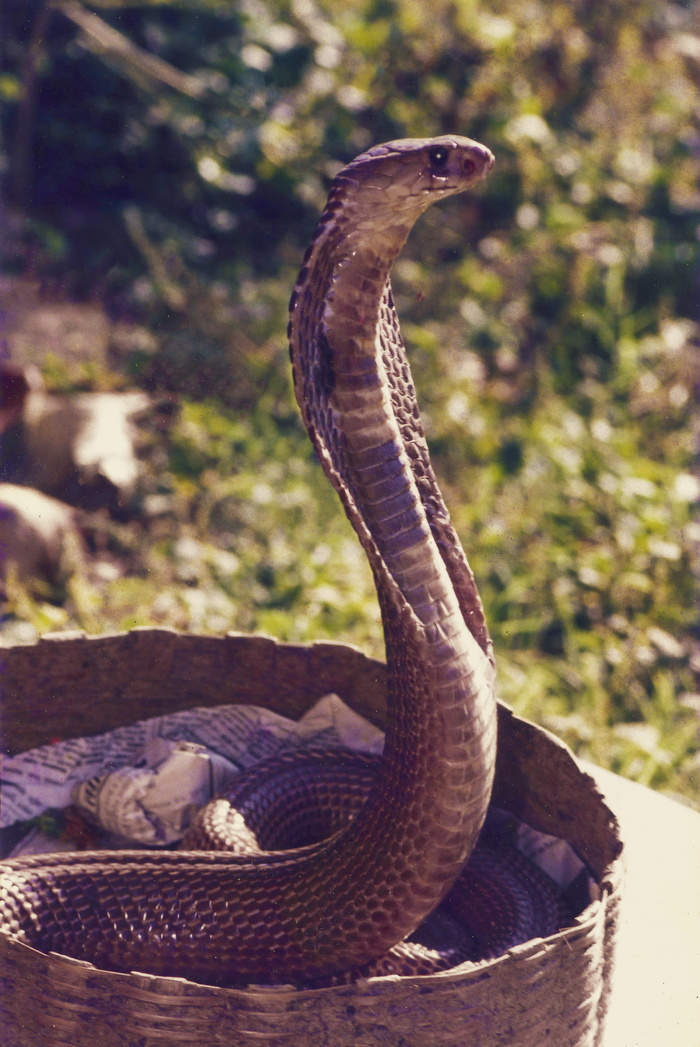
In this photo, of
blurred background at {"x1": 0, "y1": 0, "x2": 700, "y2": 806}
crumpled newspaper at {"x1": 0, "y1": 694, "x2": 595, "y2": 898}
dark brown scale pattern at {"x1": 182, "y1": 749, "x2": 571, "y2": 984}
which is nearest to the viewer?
dark brown scale pattern at {"x1": 182, "y1": 749, "x2": 571, "y2": 984}

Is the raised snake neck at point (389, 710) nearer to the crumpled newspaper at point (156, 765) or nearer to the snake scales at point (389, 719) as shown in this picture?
the snake scales at point (389, 719)

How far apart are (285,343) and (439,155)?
3.61 m

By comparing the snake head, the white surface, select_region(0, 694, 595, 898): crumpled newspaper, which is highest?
the snake head

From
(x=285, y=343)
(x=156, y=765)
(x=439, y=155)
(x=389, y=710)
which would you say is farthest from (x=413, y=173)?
(x=285, y=343)

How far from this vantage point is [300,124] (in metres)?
5.39

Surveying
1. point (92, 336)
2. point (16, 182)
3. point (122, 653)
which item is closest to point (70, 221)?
point (16, 182)

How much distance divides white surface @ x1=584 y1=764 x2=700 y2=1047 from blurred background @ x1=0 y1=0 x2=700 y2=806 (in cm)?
91

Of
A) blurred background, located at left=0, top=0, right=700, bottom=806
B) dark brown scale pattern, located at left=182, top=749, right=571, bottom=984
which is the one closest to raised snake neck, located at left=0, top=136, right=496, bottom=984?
dark brown scale pattern, located at left=182, top=749, right=571, bottom=984

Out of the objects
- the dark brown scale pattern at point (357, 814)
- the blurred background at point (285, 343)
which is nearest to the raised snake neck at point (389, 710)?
the dark brown scale pattern at point (357, 814)

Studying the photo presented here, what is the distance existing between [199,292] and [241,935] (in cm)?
377

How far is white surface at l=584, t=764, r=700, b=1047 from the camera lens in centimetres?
156

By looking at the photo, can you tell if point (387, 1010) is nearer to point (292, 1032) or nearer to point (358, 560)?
point (292, 1032)

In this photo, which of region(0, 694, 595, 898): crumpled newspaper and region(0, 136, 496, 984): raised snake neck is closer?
region(0, 136, 496, 984): raised snake neck

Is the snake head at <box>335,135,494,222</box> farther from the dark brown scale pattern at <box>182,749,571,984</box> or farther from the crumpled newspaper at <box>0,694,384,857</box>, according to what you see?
the crumpled newspaper at <box>0,694,384,857</box>
